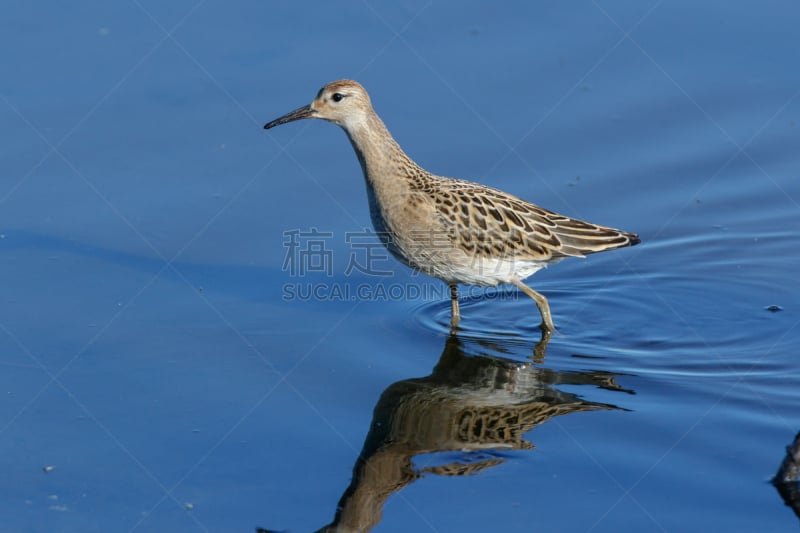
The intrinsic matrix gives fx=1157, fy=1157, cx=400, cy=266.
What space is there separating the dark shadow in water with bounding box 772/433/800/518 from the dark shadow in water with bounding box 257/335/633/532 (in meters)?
1.60

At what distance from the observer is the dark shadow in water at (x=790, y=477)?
25.3 feet

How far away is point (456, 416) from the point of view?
9.13m

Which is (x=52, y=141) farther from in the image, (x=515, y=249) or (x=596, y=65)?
(x=596, y=65)

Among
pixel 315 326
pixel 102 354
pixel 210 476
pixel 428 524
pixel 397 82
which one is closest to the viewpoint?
pixel 428 524

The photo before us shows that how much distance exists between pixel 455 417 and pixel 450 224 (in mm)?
2326

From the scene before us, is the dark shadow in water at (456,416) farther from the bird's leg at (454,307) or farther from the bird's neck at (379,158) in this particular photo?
the bird's neck at (379,158)

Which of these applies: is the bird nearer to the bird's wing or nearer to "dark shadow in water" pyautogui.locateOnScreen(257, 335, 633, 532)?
the bird's wing

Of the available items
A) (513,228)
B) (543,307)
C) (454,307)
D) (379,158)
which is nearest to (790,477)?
(543,307)

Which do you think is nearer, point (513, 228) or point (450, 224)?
point (450, 224)

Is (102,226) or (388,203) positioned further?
(102,226)

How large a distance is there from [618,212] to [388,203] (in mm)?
2951

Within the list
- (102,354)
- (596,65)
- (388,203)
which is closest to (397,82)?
(596,65)

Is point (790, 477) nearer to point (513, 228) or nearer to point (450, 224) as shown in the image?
point (513, 228)

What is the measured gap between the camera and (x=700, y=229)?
490 inches
